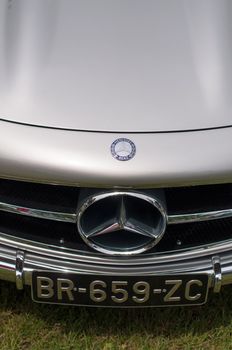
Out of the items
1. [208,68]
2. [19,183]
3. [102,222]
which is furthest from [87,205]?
[208,68]

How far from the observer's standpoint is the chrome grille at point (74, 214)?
7.43ft

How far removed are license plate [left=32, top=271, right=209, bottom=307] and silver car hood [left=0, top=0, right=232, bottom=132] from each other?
51cm

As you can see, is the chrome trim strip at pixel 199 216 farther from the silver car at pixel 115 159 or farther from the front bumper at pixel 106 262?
the front bumper at pixel 106 262

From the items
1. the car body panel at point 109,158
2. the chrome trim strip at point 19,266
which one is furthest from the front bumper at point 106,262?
the car body panel at point 109,158

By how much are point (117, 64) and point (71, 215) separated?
0.56 metres

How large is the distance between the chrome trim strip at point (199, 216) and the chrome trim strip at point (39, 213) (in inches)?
13.3

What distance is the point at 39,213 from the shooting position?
7.48 ft

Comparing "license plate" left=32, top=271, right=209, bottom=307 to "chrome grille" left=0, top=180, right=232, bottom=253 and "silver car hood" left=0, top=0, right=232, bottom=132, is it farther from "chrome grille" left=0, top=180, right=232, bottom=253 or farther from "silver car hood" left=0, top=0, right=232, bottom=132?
"silver car hood" left=0, top=0, right=232, bottom=132

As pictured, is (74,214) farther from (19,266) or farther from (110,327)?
(110,327)

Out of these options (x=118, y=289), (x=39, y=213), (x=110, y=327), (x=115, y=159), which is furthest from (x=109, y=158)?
(x=110, y=327)

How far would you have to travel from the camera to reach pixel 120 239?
2293mm

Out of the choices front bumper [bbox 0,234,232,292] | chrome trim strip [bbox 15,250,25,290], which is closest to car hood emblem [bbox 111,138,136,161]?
front bumper [bbox 0,234,232,292]

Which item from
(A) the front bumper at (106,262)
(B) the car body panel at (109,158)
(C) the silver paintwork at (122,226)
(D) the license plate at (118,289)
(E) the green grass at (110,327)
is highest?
(B) the car body panel at (109,158)

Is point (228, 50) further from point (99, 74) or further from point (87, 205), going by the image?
point (87, 205)
